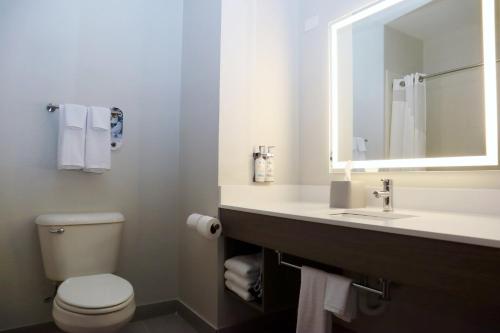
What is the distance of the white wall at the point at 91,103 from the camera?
5.67 ft

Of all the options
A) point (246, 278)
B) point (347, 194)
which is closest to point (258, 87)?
point (347, 194)

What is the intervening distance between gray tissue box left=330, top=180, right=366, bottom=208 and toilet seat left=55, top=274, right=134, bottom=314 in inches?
41.3

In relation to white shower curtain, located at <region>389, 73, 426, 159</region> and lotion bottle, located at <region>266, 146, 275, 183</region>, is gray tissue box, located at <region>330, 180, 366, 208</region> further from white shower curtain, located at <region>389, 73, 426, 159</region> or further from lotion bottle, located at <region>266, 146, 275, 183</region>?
lotion bottle, located at <region>266, 146, 275, 183</region>

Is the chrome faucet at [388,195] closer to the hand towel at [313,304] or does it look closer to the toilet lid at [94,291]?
the hand towel at [313,304]

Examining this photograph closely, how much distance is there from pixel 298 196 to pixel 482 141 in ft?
3.31

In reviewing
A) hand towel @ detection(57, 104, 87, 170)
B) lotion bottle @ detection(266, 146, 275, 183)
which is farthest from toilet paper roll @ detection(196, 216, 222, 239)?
hand towel @ detection(57, 104, 87, 170)

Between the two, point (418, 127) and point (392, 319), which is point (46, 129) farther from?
point (392, 319)

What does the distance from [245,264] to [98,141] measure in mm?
1080

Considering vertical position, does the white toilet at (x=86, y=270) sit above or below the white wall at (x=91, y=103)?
below

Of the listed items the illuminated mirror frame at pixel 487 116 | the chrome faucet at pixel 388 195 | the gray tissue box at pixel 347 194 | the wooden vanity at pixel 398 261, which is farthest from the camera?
the gray tissue box at pixel 347 194

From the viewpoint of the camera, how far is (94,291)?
4.83 feet

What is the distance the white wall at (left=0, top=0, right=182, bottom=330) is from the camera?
1729 millimetres

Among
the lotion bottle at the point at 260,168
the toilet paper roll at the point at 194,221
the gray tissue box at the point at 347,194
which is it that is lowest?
the toilet paper roll at the point at 194,221

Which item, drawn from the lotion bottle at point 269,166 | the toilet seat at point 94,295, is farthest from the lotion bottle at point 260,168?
the toilet seat at point 94,295
